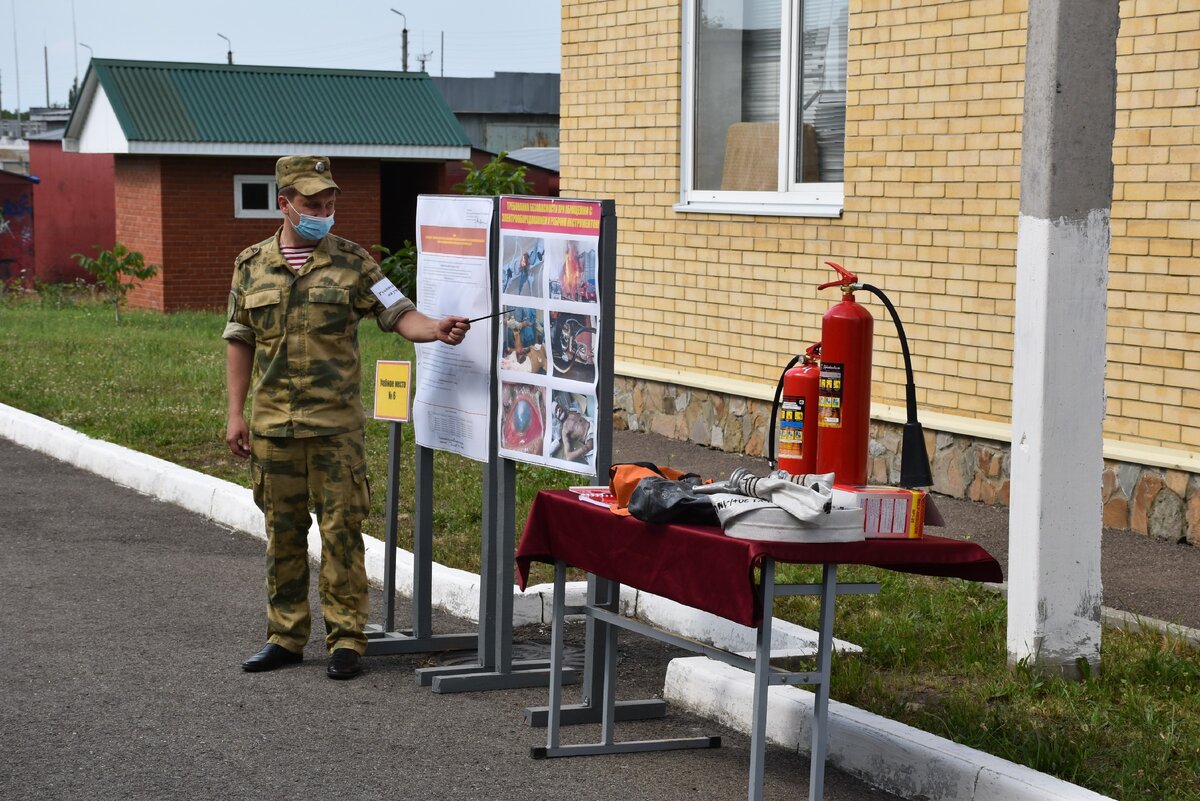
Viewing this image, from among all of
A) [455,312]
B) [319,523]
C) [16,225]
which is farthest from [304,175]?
[16,225]

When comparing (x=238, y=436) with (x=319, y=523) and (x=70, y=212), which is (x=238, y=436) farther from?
(x=70, y=212)

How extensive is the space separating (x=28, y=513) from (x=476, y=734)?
17.7 ft

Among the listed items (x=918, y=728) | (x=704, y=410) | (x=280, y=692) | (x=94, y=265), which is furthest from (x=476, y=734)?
(x=94, y=265)

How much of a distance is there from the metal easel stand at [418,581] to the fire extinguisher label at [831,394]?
243cm

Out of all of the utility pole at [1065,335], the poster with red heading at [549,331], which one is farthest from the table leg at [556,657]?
the utility pole at [1065,335]

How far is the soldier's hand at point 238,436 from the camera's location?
6805 millimetres

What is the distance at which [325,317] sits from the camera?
6.67 m

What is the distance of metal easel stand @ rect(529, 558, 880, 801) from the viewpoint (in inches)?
187

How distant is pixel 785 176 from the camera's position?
11.5m

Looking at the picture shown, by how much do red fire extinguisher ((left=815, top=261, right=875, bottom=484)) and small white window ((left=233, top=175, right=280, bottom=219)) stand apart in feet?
78.4

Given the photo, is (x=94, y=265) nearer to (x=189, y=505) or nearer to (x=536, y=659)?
(x=189, y=505)

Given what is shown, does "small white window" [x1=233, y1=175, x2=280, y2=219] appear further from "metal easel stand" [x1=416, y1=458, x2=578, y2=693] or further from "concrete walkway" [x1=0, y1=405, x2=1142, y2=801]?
"metal easel stand" [x1=416, y1=458, x2=578, y2=693]

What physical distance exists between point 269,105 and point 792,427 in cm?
2452

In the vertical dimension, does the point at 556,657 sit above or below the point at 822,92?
below
